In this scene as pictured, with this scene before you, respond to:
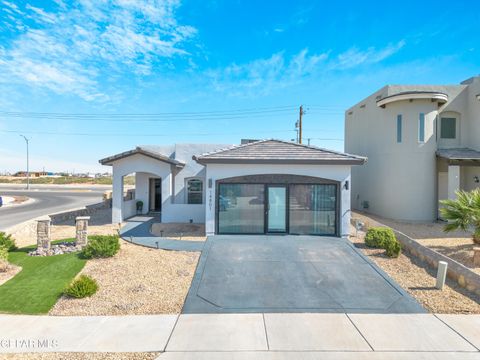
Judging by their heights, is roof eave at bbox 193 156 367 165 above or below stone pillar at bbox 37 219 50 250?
above

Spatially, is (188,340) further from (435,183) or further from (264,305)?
(435,183)

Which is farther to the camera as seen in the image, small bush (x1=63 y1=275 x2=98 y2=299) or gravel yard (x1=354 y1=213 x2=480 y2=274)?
gravel yard (x1=354 y1=213 x2=480 y2=274)

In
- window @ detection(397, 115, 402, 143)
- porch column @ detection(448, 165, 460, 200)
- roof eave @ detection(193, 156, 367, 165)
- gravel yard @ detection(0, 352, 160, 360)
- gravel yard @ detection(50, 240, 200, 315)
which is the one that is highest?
window @ detection(397, 115, 402, 143)

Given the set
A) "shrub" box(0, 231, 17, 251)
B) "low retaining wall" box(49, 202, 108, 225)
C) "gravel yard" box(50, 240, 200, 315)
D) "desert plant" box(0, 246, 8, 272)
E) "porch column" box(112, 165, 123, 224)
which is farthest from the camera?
"low retaining wall" box(49, 202, 108, 225)

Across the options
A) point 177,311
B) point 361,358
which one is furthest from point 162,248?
point 361,358

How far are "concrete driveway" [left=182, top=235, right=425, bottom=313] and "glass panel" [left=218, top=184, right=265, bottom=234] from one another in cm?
158

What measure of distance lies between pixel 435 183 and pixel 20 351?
2097 cm

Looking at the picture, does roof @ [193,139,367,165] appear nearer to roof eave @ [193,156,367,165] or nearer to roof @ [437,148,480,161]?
roof eave @ [193,156,367,165]

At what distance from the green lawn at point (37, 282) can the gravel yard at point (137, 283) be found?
40 cm

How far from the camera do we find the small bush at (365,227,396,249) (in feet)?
36.9

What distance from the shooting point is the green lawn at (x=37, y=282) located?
7.27 meters

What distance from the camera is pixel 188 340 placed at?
18.8ft

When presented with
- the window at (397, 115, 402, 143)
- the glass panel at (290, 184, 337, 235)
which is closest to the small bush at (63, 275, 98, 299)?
the glass panel at (290, 184, 337, 235)

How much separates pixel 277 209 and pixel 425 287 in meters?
6.96
